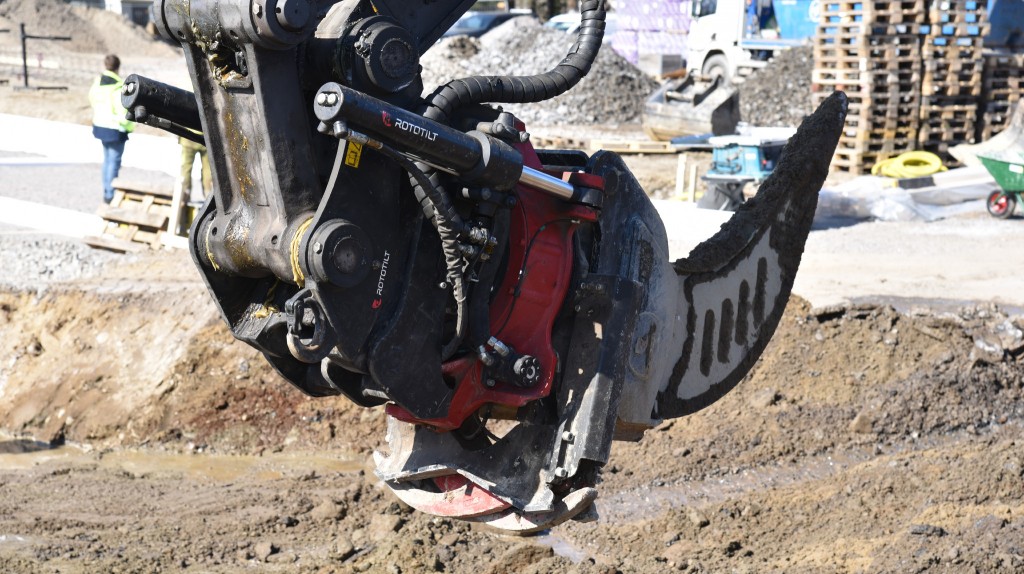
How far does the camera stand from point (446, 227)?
3.45 m

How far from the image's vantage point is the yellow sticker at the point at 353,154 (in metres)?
3.33

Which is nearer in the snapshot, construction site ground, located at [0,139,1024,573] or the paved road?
construction site ground, located at [0,139,1024,573]

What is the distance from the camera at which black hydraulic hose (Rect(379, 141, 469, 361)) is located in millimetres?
3326

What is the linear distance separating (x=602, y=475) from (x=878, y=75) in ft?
33.2

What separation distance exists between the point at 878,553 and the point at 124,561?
12.9 feet

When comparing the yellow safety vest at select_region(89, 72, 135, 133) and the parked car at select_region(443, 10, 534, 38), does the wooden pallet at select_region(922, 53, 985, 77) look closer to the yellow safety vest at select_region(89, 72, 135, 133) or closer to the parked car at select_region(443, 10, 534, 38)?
the yellow safety vest at select_region(89, 72, 135, 133)

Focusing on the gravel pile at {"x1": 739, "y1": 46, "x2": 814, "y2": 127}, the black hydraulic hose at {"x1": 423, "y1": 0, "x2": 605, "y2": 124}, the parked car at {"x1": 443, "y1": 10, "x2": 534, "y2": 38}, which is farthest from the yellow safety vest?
the parked car at {"x1": 443, "y1": 10, "x2": 534, "y2": 38}

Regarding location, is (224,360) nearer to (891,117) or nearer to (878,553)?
(878,553)

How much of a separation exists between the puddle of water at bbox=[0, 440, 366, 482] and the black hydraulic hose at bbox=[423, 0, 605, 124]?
14.8 feet

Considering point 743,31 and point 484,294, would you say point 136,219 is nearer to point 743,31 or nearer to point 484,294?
point 484,294

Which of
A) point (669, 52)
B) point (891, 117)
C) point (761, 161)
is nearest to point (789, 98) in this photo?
point (891, 117)

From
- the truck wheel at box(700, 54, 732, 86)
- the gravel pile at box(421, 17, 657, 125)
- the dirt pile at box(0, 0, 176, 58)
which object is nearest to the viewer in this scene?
the gravel pile at box(421, 17, 657, 125)

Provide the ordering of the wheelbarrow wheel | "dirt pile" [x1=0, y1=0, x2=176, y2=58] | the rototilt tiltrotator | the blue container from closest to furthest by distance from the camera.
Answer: the rototilt tiltrotator
the wheelbarrow wheel
the blue container
"dirt pile" [x1=0, y1=0, x2=176, y2=58]

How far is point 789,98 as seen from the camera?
20156 mm
